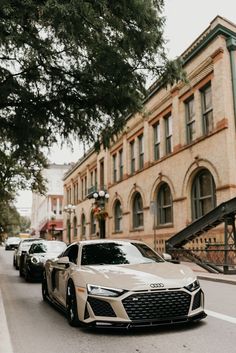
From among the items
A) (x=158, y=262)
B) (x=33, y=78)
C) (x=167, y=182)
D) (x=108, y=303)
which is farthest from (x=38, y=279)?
(x=167, y=182)

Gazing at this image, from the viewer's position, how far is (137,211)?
30.2 meters

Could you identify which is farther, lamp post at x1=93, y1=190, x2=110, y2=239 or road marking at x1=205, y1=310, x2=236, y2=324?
lamp post at x1=93, y1=190, x2=110, y2=239

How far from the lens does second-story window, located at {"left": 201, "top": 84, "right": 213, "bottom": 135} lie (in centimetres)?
2134

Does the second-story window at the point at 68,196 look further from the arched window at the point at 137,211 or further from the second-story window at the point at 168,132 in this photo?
the second-story window at the point at 168,132

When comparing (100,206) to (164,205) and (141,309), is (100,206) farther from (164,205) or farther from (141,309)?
(141,309)

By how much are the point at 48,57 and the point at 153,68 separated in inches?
102

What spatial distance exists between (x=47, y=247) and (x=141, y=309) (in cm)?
1048

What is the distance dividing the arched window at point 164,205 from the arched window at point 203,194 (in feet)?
9.20

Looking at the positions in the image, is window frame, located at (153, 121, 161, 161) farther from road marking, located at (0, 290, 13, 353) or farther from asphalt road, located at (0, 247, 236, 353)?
road marking, located at (0, 290, 13, 353)

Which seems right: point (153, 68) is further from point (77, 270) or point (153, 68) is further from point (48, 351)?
point (48, 351)

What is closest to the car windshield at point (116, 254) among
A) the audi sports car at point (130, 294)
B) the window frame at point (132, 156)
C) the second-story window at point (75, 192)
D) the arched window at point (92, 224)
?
the audi sports car at point (130, 294)

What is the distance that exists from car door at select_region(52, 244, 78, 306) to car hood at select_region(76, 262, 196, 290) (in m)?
0.58

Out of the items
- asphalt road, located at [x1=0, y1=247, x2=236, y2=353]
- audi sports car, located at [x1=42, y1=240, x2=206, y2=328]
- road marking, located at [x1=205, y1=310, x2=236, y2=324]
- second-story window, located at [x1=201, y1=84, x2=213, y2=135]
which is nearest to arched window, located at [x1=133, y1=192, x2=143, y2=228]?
second-story window, located at [x1=201, y1=84, x2=213, y2=135]

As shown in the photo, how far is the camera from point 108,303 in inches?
233
